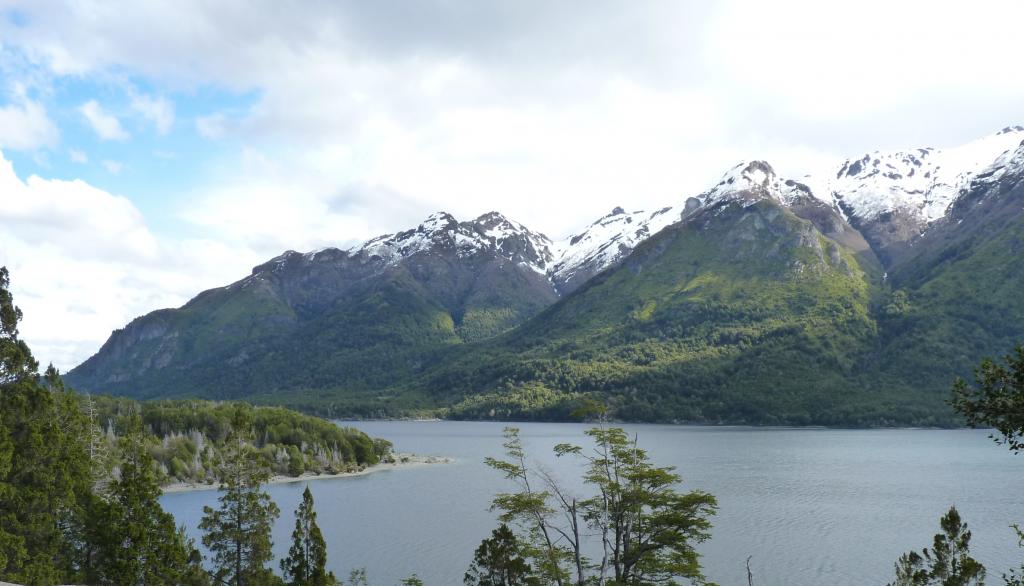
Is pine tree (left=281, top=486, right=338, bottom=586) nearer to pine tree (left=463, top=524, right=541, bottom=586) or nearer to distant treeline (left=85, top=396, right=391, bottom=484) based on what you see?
pine tree (left=463, top=524, right=541, bottom=586)

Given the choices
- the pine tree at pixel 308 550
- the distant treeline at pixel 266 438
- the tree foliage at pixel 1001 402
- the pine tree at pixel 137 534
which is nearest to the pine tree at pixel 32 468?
the pine tree at pixel 137 534

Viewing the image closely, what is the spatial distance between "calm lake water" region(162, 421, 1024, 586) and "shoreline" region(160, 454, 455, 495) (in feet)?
14.2

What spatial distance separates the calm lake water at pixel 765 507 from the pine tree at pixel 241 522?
71.4ft

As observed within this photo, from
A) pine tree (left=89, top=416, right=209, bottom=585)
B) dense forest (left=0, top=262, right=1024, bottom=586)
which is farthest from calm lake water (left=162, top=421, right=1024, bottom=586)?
pine tree (left=89, top=416, right=209, bottom=585)

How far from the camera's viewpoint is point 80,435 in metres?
42.5

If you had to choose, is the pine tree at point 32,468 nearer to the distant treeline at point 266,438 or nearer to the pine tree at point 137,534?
the pine tree at point 137,534

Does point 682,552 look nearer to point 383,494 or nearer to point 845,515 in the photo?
point 845,515

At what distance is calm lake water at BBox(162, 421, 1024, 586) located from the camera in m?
67.3

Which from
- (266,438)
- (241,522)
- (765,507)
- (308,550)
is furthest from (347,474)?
(241,522)

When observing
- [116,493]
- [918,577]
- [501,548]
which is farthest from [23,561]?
[918,577]

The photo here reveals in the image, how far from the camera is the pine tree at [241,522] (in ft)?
139

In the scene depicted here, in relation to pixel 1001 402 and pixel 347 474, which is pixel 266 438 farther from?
pixel 1001 402

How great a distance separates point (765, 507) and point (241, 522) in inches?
Result: 2763

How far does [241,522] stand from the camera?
4303 centimetres
